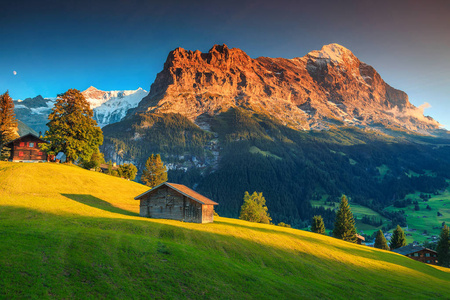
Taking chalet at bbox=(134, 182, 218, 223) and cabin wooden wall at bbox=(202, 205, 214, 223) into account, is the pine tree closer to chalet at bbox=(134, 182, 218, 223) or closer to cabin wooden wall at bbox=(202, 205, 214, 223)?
cabin wooden wall at bbox=(202, 205, 214, 223)

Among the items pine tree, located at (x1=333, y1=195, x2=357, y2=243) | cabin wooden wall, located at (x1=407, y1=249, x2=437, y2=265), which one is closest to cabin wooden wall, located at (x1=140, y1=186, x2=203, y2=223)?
pine tree, located at (x1=333, y1=195, x2=357, y2=243)

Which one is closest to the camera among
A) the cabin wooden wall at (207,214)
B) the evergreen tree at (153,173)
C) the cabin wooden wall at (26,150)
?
the cabin wooden wall at (207,214)

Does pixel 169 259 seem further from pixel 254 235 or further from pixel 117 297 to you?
pixel 254 235

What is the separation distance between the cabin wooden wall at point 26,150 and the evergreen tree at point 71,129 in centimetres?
635

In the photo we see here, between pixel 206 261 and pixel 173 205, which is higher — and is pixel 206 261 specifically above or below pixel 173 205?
below

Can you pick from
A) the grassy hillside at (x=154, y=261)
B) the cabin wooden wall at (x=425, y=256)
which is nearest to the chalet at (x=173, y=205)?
the grassy hillside at (x=154, y=261)

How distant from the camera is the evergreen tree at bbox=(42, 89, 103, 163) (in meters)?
69.5

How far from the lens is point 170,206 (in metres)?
47.9

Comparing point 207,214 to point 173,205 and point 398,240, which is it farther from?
point 398,240

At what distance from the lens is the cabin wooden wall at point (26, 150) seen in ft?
246

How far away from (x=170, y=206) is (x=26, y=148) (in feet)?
173

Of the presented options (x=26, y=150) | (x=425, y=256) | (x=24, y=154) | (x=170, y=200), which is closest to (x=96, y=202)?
(x=170, y=200)

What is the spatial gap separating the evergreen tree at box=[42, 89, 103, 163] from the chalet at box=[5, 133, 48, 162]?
630cm

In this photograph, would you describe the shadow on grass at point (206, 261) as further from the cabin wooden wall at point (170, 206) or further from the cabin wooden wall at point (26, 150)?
the cabin wooden wall at point (26, 150)
